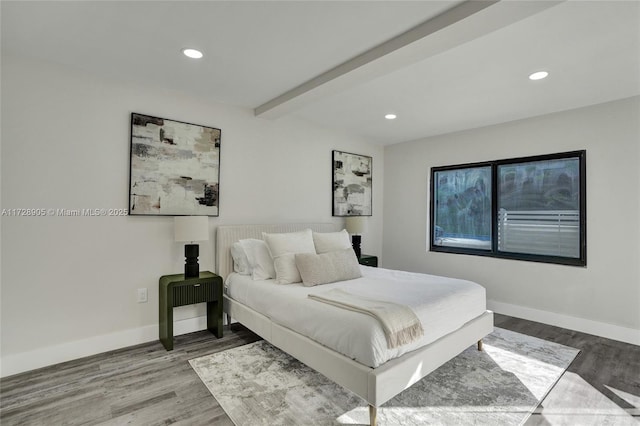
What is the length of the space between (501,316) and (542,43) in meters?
3.22

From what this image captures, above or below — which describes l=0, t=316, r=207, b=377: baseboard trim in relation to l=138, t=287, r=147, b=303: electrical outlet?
below

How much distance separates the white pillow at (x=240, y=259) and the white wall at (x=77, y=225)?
0.91 feet

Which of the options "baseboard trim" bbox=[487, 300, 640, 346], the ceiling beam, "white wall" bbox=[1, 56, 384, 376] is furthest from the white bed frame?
the ceiling beam

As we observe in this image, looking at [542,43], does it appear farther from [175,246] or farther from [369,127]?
[175,246]

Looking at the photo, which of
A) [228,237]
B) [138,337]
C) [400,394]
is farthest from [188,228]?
[400,394]

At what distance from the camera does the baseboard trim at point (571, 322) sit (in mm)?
3320

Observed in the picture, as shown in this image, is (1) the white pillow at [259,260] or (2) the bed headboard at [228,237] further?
(2) the bed headboard at [228,237]

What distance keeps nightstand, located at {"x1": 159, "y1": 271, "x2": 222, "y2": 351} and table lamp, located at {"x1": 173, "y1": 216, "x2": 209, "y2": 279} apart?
106 mm

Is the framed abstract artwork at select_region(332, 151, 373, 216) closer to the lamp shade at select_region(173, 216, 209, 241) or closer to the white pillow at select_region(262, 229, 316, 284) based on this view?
the white pillow at select_region(262, 229, 316, 284)

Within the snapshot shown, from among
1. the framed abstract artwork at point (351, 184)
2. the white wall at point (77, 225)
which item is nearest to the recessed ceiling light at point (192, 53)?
the white wall at point (77, 225)

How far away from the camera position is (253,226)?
382cm

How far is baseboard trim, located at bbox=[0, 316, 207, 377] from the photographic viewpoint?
2.53 meters

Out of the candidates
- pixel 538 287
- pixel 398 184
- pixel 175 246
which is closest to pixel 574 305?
pixel 538 287

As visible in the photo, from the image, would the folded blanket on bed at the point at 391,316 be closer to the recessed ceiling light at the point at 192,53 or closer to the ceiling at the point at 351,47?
the ceiling at the point at 351,47
